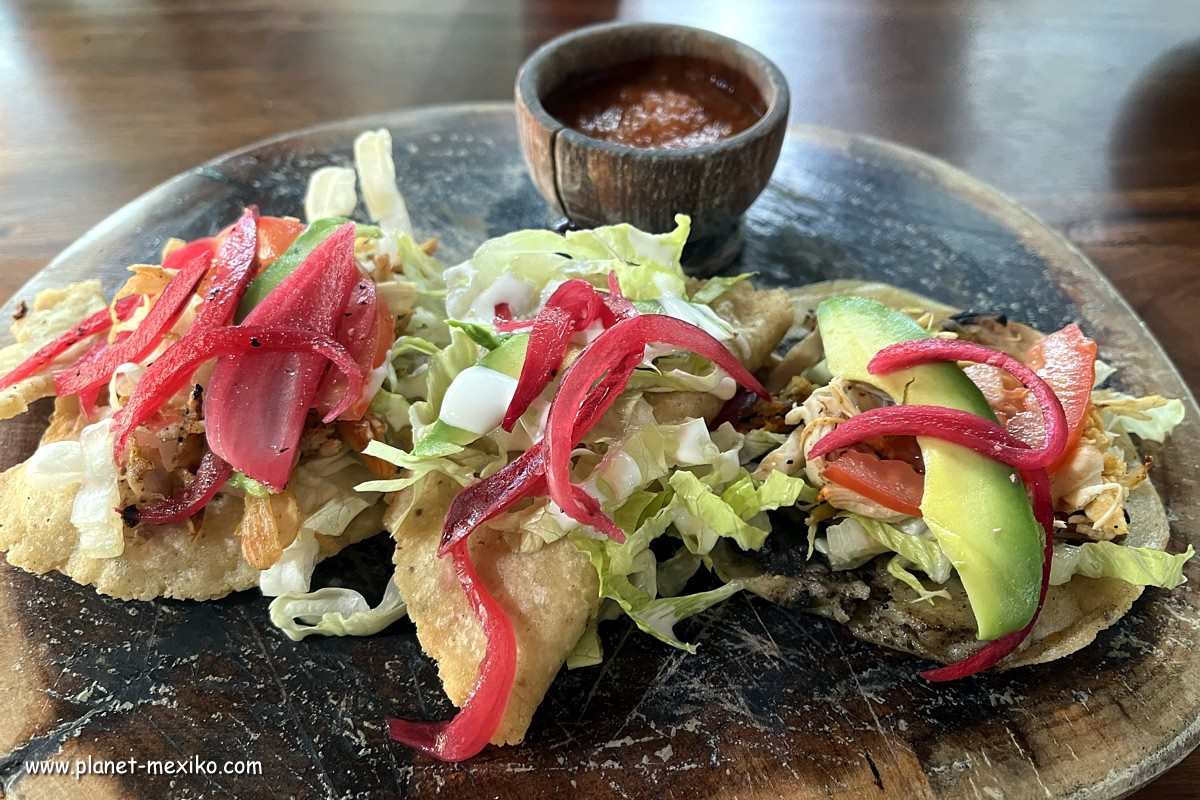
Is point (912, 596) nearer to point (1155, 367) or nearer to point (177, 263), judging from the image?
point (1155, 367)

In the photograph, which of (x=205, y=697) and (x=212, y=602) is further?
(x=212, y=602)

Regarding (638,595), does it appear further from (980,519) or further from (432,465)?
(980,519)

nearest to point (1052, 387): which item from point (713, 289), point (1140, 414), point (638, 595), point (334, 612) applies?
point (1140, 414)

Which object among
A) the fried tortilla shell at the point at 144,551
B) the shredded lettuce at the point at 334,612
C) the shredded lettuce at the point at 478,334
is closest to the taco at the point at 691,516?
the shredded lettuce at the point at 478,334

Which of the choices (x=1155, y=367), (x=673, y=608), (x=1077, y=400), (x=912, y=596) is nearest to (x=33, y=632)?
(x=673, y=608)

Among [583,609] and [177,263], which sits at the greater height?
[177,263]

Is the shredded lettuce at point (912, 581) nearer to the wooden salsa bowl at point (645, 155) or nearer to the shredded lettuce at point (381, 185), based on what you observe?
the wooden salsa bowl at point (645, 155)
